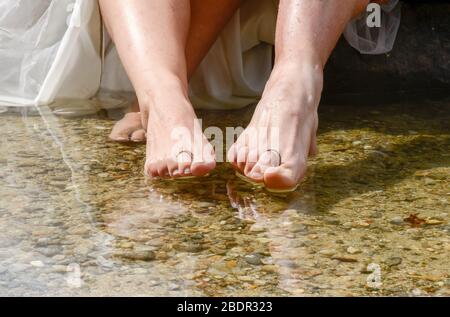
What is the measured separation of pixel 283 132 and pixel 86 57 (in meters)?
0.78

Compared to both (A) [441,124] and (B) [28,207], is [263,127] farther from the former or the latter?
(A) [441,124]

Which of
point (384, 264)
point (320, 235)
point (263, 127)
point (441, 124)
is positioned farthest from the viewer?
point (441, 124)

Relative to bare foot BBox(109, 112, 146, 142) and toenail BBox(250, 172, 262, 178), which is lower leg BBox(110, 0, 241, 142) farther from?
toenail BBox(250, 172, 262, 178)

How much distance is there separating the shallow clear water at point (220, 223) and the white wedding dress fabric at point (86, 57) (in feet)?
0.82

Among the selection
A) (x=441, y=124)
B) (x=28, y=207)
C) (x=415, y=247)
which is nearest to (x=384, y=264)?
(x=415, y=247)

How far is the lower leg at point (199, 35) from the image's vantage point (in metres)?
2.08

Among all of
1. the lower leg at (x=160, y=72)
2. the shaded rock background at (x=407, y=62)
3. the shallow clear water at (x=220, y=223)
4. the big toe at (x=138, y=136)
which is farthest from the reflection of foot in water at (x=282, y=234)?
the shaded rock background at (x=407, y=62)

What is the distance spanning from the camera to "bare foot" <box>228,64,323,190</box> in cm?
170

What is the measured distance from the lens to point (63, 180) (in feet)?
5.94

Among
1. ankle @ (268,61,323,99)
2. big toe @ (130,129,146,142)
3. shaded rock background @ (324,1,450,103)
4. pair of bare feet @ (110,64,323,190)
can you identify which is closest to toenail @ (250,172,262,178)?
pair of bare feet @ (110,64,323,190)

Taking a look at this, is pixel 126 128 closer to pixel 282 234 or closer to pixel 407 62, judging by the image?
pixel 282 234

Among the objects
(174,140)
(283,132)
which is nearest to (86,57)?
(174,140)

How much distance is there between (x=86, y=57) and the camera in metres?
2.34
